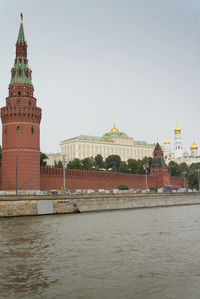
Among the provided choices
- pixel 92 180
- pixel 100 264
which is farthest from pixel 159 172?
pixel 100 264

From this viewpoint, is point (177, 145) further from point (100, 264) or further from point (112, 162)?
point (100, 264)

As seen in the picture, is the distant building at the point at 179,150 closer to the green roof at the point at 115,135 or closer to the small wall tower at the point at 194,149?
the small wall tower at the point at 194,149

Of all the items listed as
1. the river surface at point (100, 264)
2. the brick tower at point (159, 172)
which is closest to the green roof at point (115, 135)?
the brick tower at point (159, 172)

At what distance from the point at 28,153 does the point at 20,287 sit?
1433 inches

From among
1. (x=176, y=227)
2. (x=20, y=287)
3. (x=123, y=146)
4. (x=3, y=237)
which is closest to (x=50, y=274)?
(x=20, y=287)

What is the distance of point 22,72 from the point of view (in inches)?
1993

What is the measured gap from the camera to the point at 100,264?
569 inches

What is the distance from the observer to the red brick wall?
5328 centimetres

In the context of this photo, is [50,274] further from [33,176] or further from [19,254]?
[33,176]

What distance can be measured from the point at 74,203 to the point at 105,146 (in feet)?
313

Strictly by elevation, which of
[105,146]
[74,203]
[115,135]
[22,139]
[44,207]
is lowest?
[44,207]

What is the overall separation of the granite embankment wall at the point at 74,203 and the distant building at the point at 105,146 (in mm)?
75496

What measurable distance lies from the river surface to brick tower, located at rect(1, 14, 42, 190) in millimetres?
23828

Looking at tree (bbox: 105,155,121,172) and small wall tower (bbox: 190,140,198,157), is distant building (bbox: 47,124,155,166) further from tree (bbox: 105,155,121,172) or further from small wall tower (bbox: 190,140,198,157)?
A: small wall tower (bbox: 190,140,198,157)
